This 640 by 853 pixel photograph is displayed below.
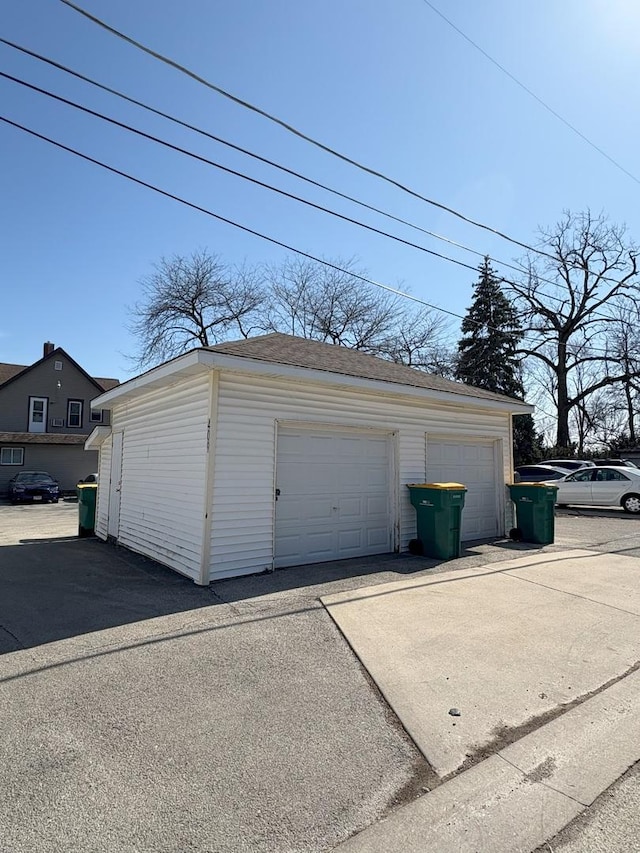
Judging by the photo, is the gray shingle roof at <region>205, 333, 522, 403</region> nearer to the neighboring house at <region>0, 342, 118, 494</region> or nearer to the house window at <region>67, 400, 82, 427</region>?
the neighboring house at <region>0, 342, 118, 494</region>

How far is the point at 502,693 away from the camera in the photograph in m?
3.43

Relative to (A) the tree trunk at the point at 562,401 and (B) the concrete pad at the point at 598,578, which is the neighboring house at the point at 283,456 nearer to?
(B) the concrete pad at the point at 598,578

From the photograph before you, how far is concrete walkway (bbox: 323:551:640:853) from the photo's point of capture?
2.23 m

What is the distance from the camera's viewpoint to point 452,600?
5.55 meters

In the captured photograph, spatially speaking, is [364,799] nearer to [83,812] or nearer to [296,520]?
[83,812]

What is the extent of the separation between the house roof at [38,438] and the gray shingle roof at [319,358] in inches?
903

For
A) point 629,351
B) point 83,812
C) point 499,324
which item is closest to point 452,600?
point 83,812

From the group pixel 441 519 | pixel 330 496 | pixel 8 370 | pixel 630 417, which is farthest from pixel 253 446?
pixel 630 417

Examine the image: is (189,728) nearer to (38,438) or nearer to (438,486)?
(438,486)

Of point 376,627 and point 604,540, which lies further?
point 604,540

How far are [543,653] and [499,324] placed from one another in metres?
29.2

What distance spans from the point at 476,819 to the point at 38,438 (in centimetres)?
2999

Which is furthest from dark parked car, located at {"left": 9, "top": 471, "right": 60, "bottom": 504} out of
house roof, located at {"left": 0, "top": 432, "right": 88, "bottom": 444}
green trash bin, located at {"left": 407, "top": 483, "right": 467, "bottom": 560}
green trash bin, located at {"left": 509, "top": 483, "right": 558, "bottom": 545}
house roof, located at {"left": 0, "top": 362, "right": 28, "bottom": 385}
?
green trash bin, located at {"left": 509, "top": 483, "right": 558, "bottom": 545}

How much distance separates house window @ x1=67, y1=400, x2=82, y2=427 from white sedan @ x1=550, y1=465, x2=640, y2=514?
2692 centimetres
